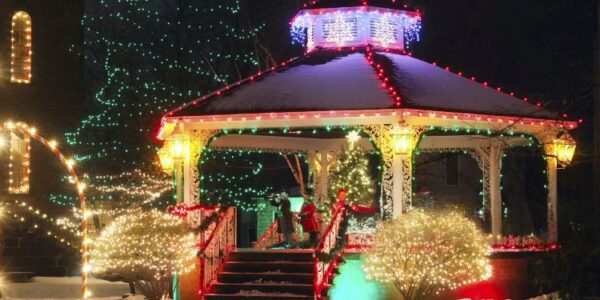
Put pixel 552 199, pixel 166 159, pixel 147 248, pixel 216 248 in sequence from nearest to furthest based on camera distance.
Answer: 1. pixel 147 248
2. pixel 216 248
3. pixel 552 199
4. pixel 166 159

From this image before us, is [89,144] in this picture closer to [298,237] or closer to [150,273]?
[298,237]

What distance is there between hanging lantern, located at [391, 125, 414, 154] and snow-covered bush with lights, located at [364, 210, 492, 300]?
173 centimetres

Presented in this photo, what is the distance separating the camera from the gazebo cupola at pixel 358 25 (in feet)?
88.7

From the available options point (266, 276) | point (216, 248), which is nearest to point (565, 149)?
point (266, 276)

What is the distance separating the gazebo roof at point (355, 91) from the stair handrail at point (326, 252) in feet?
Result: 7.75

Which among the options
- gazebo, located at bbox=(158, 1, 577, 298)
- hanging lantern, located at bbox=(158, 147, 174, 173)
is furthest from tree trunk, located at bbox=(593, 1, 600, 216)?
hanging lantern, located at bbox=(158, 147, 174, 173)

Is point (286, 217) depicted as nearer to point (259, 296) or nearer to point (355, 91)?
point (355, 91)

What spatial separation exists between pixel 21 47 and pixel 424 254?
17530 mm

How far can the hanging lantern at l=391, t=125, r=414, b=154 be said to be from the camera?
22.2 meters

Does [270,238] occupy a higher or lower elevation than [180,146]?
lower

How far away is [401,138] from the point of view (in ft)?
72.7

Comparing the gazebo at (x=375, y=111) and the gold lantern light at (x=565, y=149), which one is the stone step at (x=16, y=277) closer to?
the gazebo at (x=375, y=111)

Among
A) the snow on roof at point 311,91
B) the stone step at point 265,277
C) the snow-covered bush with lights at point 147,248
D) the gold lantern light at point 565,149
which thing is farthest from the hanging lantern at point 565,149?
the snow-covered bush with lights at point 147,248

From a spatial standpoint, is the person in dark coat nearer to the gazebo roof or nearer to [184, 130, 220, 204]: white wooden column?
[184, 130, 220, 204]: white wooden column
